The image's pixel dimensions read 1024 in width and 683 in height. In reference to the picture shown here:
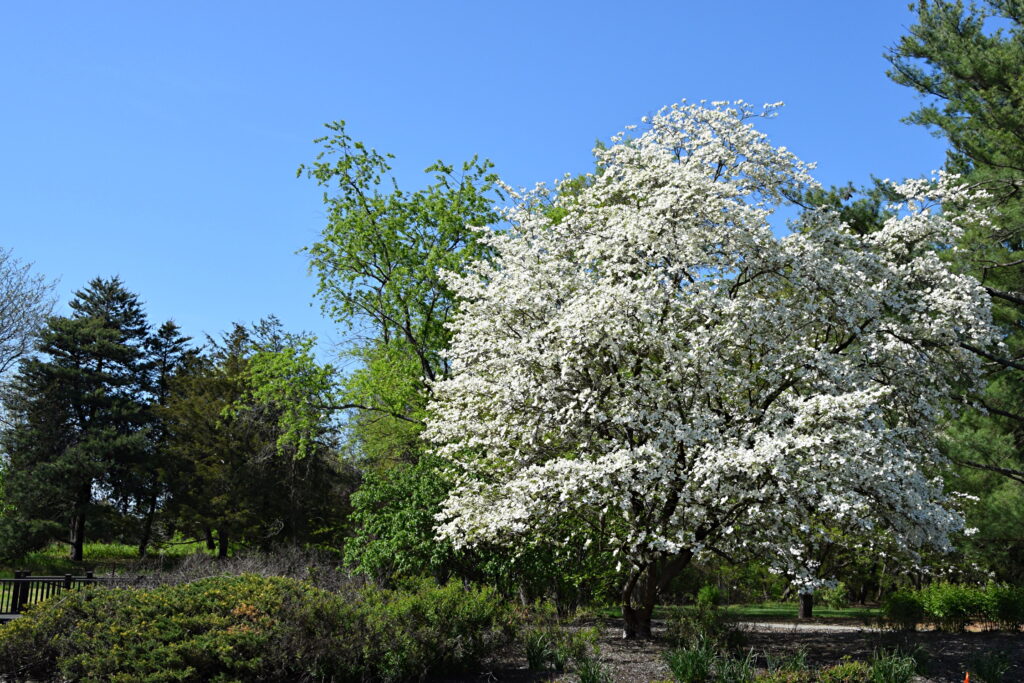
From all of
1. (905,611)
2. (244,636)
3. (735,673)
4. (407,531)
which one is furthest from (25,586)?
(905,611)

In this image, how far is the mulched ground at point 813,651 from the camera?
1023cm

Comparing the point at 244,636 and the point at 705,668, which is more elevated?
the point at 244,636

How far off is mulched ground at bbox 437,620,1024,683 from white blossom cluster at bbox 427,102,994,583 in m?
1.38

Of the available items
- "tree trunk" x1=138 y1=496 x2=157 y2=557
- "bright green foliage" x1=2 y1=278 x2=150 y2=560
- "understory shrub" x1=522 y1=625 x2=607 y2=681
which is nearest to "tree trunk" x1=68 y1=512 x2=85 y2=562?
"bright green foliage" x1=2 y1=278 x2=150 y2=560

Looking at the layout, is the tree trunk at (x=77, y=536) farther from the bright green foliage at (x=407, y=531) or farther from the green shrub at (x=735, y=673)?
the green shrub at (x=735, y=673)

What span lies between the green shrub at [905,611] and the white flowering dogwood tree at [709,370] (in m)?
4.17

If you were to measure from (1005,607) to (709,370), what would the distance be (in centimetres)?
857

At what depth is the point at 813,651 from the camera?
39.7 ft

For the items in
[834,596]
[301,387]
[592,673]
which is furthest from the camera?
[834,596]

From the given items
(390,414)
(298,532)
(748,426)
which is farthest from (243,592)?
(298,532)

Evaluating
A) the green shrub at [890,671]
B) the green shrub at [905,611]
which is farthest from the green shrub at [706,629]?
the green shrub at [905,611]

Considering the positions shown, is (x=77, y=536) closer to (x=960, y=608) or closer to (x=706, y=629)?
(x=706, y=629)

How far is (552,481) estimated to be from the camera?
10.4m

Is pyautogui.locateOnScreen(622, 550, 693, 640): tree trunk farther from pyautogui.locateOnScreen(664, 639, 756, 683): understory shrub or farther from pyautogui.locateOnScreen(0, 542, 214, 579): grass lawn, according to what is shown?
pyautogui.locateOnScreen(0, 542, 214, 579): grass lawn
